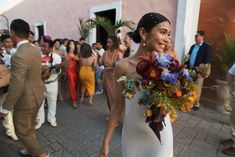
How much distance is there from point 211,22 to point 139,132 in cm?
633

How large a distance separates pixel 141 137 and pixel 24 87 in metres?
1.82

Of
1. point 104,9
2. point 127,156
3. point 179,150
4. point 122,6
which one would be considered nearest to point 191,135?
point 179,150

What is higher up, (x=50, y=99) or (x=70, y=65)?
(x=70, y=65)

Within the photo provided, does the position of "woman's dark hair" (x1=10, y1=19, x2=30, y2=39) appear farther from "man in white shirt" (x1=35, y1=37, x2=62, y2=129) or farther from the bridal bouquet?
the bridal bouquet

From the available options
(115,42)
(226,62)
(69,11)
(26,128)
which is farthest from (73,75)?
(69,11)

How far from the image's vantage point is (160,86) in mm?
1454

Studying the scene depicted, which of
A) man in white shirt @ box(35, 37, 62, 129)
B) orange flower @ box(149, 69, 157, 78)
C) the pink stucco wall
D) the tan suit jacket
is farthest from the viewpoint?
the pink stucco wall

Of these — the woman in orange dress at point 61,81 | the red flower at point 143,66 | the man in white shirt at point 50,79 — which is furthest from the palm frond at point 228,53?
the red flower at point 143,66

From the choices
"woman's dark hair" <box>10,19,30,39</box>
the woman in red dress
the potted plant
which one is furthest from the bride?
the potted plant

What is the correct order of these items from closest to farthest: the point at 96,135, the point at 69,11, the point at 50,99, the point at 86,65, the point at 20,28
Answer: the point at 20,28 < the point at 96,135 < the point at 50,99 < the point at 86,65 < the point at 69,11

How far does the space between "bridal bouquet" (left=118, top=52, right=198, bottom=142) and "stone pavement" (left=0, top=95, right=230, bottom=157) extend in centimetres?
239

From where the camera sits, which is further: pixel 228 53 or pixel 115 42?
pixel 228 53

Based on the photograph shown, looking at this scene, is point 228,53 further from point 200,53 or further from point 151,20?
point 151,20

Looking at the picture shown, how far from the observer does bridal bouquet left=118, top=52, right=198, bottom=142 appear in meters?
1.40
